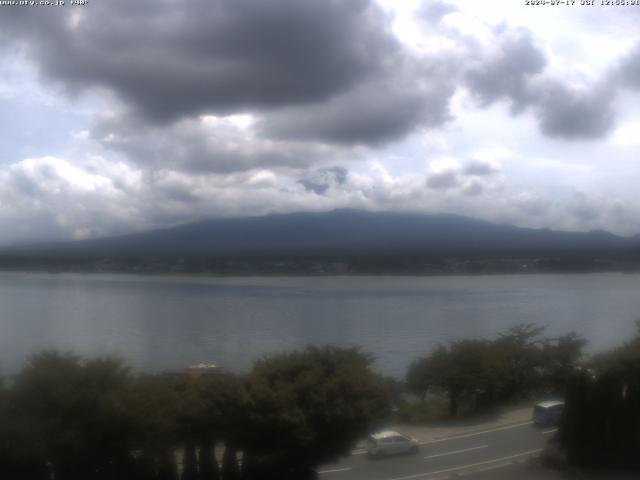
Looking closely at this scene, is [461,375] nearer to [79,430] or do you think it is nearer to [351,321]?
[79,430]

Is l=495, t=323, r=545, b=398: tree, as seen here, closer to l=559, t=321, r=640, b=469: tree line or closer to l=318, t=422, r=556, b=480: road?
l=318, t=422, r=556, b=480: road

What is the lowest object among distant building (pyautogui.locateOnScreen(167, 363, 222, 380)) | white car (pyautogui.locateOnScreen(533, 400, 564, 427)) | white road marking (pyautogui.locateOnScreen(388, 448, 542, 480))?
white road marking (pyautogui.locateOnScreen(388, 448, 542, 480))

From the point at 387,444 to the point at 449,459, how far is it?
1042mm

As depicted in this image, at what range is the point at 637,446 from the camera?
1079 cm

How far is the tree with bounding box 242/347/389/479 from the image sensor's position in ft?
32.8

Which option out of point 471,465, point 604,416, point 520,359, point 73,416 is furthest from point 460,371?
point 73,416

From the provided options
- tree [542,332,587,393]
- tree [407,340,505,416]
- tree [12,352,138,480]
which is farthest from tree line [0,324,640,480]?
tree [407,340,505,416]

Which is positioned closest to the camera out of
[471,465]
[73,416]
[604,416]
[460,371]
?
[73,416]

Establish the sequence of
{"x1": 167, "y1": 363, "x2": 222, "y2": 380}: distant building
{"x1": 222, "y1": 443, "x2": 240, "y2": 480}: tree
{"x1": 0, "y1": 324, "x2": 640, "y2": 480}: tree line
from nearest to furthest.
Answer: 1. {"x1": 0, "y1": 324, "x2": 640, "y2": 480}: tree line
2. {"x1": 222, "y1": 443, "x2": 240, "y2": 480}: tree
3. {"x1": 167, "y1": 363, "x2": 222, "y2": 380}: distant building

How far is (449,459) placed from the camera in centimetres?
1076

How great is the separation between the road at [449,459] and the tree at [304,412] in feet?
1.26

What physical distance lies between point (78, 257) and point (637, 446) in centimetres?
2948

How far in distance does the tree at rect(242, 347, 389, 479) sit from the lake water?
7.78 feet

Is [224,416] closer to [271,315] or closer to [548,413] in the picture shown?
[548,413]
